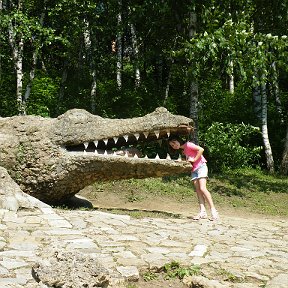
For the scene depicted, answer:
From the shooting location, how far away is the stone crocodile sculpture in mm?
7031

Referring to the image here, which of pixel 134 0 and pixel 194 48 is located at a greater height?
pixel 134 0

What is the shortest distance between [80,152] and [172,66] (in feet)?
41.7

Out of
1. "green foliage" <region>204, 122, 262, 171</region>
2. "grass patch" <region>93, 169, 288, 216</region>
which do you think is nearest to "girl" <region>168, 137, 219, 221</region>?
"grass patch" <region>93, 169, 288, 216</region>

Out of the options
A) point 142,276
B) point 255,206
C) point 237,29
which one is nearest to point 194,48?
point 237,29

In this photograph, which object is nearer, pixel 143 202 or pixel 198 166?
pixel 198 166

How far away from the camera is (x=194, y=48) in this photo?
38.3 feet

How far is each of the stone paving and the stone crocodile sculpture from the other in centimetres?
81

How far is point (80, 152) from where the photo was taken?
7.21m

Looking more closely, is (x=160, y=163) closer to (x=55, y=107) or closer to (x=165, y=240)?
(x=165, y=240)

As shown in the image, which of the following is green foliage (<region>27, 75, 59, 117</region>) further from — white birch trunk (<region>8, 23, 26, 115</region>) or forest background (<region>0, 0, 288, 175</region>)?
white birch trunk (<region>8, 23, 26, 115</region>)

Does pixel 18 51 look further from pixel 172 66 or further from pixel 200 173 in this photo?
pixel 200 173

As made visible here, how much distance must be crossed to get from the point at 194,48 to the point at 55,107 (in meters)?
7.52

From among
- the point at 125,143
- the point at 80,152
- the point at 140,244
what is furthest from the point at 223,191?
the point at 140,244

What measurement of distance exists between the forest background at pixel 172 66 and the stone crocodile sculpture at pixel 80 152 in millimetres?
5036
